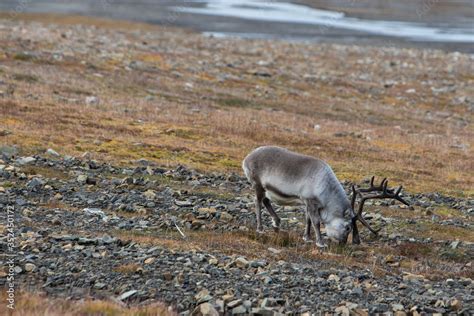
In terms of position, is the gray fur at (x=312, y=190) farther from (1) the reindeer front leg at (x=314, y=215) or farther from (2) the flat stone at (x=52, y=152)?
(2) the flat stone at (x=52, y=152)

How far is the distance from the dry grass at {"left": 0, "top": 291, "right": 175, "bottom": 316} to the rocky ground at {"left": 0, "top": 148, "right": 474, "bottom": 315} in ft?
1.45

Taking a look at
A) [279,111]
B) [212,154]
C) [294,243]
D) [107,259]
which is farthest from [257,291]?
[279,111]

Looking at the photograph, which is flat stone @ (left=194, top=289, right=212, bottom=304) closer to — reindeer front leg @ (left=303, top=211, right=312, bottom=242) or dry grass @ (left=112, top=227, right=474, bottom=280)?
dry grass @ (left=112, top=227, right=474, bottom=280)

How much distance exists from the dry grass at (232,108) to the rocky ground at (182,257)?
524 cm

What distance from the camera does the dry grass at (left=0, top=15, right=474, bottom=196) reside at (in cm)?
2788

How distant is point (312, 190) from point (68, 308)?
722 cm

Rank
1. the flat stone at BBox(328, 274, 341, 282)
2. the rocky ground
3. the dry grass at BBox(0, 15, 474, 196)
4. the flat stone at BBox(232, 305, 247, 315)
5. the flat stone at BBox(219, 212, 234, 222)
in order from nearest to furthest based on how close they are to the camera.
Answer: the flat stone at BBox(232, 305, 247, 315) → the rocky ground → the flat stone at BBox(328, 274, 341, 282) → the flat stone at BBox(219, 212, 234, 222) → the dry grass at BBox(0, 15, 474, 196)

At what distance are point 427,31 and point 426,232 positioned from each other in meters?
77.6

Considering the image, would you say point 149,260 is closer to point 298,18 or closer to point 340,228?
point 340,228

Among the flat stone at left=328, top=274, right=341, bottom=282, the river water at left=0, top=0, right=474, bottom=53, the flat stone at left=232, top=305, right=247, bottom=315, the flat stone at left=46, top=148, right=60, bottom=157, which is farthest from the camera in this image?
the river water at left=0, top=0, right=474, bottom=53

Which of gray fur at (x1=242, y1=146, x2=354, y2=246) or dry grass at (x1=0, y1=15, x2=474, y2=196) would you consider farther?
dry grass at (x1=0, y1=15, x2=474, y2=196)

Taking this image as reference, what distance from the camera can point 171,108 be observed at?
36.9m

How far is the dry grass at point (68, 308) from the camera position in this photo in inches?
454

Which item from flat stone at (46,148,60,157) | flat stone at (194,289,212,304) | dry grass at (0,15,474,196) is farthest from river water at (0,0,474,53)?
flat stone at (194,289,212,304)
